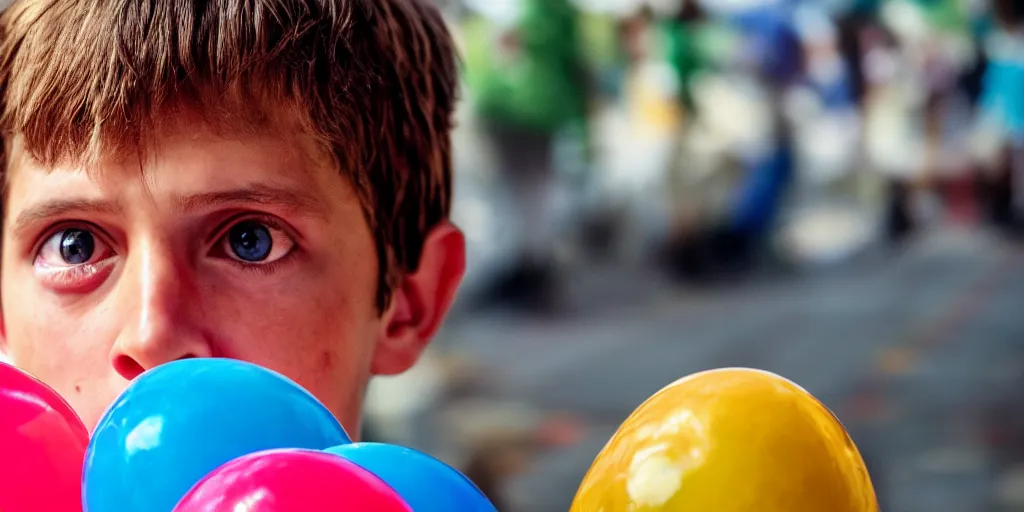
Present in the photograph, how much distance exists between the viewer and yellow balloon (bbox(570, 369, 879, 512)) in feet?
1.70

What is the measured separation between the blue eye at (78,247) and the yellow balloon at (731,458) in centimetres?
36

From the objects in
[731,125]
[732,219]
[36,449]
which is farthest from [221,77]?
[732,219]

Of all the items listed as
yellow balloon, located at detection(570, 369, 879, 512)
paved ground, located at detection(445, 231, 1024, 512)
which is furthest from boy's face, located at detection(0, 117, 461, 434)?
paved ground, located at detection(445, 231, 1024, 512)

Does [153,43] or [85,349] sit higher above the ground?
[153,43]

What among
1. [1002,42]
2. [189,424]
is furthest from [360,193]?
[1002,42]

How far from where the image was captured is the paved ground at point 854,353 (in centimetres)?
356

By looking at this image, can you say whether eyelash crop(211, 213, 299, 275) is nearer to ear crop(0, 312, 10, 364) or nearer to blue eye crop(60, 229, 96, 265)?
blue eye crop(60, 229, 96, 265)

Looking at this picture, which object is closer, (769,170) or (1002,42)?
(1002,42)

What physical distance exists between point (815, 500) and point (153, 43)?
0.47 m

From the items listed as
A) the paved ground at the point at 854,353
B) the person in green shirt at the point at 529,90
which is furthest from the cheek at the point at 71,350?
the person in green shirt at the point at 529,90

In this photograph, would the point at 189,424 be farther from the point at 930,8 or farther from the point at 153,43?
the point at 930,8

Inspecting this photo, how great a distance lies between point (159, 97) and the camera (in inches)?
28.9

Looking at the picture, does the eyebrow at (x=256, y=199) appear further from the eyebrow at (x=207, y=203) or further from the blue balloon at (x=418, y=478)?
the blue balloon at (x=418, y=478)

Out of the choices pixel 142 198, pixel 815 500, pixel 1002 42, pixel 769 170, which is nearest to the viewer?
pixel 815 500
